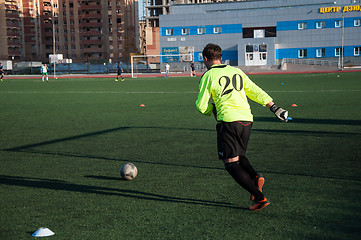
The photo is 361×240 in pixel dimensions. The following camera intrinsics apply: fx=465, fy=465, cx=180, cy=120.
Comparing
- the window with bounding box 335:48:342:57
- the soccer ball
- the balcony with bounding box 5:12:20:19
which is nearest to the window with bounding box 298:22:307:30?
the window with bounding box 335:48:342:57

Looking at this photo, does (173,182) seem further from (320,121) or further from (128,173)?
(320,121)

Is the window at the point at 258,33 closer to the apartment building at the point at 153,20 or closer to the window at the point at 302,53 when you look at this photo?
the window at the point at 302,53

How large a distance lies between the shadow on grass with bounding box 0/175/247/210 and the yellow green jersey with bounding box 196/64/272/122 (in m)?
1.14

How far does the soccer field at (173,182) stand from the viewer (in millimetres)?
4828

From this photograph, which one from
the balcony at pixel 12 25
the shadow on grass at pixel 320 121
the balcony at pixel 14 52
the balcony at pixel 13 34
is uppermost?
the balcony at pixel 12 25

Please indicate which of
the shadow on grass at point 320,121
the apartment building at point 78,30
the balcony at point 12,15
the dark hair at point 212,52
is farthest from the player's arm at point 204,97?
the apartment building at point 78,30

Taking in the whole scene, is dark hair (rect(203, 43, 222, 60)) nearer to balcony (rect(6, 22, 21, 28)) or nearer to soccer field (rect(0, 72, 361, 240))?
soccer field (rect(0, 72, 361, 240))

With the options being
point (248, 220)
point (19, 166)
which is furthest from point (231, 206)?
point (19, 166)

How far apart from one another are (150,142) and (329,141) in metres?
3.84

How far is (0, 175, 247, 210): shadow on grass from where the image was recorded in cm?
576

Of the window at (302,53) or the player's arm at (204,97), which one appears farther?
the window at (302,53)

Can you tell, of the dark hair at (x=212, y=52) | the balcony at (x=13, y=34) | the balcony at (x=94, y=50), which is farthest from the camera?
the balcony at (x=94, y=50)

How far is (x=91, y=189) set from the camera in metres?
6.48

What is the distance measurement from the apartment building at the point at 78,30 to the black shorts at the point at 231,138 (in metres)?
134
